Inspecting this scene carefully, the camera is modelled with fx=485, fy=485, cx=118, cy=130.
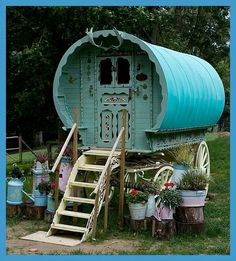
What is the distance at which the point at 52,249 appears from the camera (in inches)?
298

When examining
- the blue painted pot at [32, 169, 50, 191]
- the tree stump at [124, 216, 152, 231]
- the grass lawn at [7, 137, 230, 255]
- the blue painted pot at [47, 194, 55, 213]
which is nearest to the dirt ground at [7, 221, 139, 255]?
the grass lawn at [7, 137, 230, 255]

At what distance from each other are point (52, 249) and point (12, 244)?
0.79 metres

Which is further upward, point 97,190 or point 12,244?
point 97,190

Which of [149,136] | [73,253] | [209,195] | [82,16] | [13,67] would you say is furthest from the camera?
[13,67]

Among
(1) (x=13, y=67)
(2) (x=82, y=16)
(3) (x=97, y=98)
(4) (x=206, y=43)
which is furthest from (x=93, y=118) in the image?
(4) (x=206, y=43)

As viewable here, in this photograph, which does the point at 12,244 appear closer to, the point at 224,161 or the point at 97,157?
the point at 97,157

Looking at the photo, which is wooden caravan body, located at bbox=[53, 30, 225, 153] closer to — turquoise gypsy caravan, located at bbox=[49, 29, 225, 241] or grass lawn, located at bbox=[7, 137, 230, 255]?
turquoise gypsy caravan, located at bbox=[49, 29, 225, 241]

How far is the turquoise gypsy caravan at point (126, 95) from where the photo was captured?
934 centimetres

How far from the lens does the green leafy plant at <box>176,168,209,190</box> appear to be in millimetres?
8312

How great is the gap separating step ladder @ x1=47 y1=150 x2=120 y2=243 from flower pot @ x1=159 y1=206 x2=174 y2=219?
3.47 feet

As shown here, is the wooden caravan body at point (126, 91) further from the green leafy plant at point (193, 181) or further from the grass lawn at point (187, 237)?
the grass lawn at point (187, 237)

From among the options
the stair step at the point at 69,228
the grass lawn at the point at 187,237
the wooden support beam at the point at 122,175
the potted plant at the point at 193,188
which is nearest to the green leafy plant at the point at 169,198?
the potted plant at the point at 193,188

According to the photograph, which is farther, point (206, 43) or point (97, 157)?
point (206, 43)

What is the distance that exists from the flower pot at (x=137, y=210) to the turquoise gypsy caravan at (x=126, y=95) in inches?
38.8
